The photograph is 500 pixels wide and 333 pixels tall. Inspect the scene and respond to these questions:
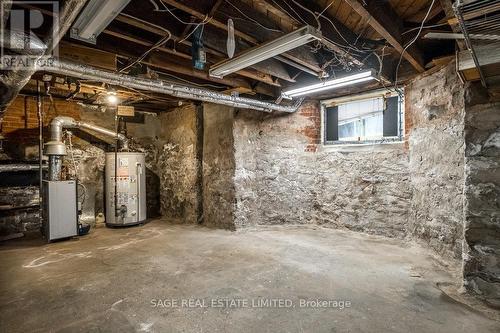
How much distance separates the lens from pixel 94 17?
1583 millimetres

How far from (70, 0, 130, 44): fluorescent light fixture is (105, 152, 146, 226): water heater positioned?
3.20 meters

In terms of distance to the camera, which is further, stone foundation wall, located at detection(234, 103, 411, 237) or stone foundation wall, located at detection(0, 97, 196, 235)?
stone foundation wall, located at detection(0, 97, 196, 235)

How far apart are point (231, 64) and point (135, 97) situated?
8.81 ft

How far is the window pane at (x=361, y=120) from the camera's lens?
3936mm

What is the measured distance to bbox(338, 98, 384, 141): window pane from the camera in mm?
3936

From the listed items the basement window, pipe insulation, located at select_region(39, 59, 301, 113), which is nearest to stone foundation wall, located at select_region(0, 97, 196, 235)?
pipe insulation, located at select_region(39, 59, 301, 113)

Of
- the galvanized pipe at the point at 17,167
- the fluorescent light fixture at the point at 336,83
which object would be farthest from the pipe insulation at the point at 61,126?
the fluorescent light fixture at the point at 336,83

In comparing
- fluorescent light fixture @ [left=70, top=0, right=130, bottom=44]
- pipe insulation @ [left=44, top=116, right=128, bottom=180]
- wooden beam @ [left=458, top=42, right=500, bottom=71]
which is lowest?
pipe insulation @ [left=44, top=116, right=128, bottom=180]

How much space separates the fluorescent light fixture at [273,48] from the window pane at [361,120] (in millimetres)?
2348

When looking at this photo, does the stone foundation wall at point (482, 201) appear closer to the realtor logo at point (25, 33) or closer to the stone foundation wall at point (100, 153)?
the realtor logo at point (25, 33)

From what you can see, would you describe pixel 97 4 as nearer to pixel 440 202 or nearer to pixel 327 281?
pixel 327 281

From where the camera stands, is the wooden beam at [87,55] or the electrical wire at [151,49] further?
the wooden beam at [87,55]

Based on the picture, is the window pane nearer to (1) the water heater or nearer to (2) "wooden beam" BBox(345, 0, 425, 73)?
(2) "wooden beam" BBox(345, 0, 425, 73)

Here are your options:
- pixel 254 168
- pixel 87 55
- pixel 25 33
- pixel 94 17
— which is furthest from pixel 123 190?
pixel 94 17
